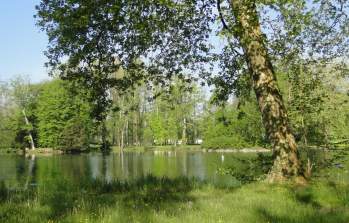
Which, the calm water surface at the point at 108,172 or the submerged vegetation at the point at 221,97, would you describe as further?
the calm water surface at the point at 108,172

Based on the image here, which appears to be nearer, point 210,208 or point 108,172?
point 210,208

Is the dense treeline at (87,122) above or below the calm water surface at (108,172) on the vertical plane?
above

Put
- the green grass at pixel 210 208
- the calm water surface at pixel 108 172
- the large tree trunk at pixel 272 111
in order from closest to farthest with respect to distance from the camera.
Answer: the green grass at pixel 210 208 < the large tree trunk at pixel 272 111 < the calm water surface at pixel 108 172

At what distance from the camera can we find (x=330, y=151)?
19.0 meters

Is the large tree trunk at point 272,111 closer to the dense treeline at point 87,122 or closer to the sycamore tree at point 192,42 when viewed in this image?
the sycamore tree at point 192,42

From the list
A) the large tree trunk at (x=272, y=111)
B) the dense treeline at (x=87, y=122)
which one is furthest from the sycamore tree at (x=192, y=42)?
the dense treeline at (x=87, y=122)

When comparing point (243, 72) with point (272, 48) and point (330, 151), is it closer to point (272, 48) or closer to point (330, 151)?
point (272, 48)

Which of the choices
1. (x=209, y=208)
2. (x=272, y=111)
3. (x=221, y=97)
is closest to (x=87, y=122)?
(x=221, y=97)

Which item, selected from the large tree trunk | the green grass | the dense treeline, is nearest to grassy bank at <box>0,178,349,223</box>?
the green grass

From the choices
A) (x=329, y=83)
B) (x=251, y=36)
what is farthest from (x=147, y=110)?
(x=251, y=36)

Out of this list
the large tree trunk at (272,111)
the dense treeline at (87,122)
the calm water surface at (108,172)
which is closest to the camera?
the large tree trunk at (272,111)

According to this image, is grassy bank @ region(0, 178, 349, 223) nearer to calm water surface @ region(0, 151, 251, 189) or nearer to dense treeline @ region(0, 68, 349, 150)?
calm water surface @ region(0, 151, 251, 189)

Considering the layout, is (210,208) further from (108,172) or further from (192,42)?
(108,172)

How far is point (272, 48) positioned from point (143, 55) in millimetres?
5082
